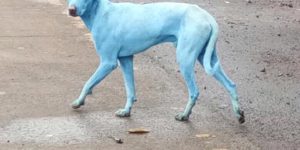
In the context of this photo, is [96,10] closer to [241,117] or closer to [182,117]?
[182,117]

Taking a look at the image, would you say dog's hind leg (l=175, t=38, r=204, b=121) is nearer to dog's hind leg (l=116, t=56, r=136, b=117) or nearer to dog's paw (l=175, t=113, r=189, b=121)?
dog's paw (l=175, t=113, r=189, b=121)

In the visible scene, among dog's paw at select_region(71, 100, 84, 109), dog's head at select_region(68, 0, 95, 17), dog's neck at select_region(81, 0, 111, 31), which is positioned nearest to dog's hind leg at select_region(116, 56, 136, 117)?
dog's paw at select_region(71, 100, 84, 109)

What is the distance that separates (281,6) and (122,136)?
7.96 meters

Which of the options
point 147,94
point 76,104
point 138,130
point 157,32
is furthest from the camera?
point 147,94

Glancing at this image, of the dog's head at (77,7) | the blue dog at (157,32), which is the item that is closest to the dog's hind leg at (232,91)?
the blue dog at (157,32)

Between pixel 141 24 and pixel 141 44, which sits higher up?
pixel 141 24

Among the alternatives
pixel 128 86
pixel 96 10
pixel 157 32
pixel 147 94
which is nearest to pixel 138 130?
pixel 128 86

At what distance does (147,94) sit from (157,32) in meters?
1.19

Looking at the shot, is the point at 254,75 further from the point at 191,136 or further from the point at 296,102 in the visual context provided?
the point at 191,136

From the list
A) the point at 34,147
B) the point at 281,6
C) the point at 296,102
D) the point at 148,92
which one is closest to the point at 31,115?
the point at 34,147

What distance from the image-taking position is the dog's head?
6.23m

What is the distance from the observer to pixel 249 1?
45.6ft

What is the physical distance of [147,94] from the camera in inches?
289

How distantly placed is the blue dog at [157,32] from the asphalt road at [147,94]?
31 centimetres
